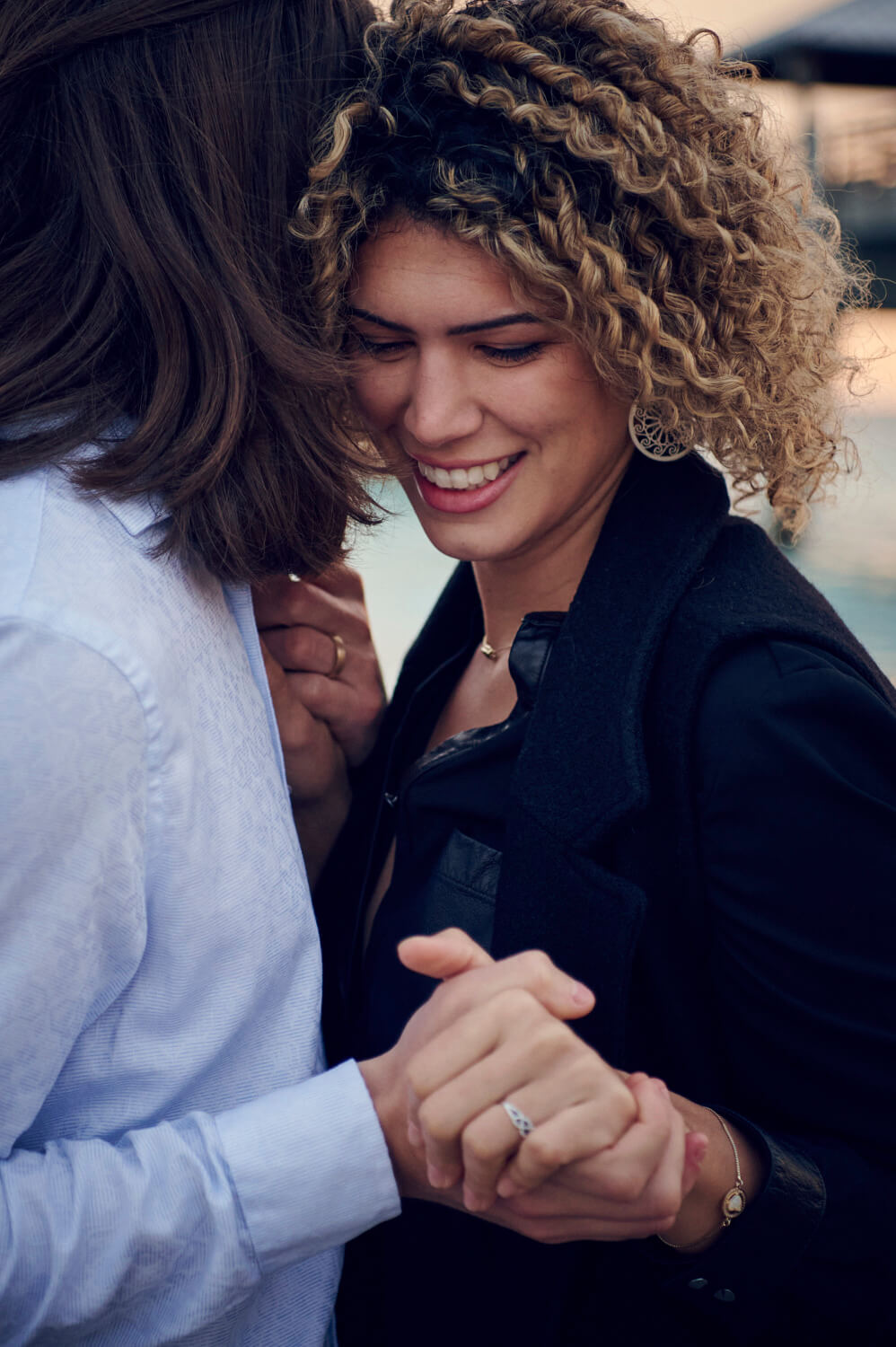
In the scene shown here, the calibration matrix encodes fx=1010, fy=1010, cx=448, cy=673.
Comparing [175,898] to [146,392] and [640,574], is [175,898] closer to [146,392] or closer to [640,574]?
[146,392]

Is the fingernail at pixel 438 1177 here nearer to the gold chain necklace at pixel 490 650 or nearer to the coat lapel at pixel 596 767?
the coat lapel at pixel 596 767

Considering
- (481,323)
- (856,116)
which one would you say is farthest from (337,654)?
(856,116)

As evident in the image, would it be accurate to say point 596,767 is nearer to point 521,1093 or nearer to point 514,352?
point 521,1093

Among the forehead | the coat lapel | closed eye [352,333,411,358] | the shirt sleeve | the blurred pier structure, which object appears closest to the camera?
the shirt sleeve

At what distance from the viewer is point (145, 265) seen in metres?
1.21

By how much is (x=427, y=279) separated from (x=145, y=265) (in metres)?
0.45

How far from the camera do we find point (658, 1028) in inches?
55.7

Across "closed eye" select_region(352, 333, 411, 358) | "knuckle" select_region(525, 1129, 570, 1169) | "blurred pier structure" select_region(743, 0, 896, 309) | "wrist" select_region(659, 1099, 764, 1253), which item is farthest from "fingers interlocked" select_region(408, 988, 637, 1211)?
"blurred pier structure" select_region(743, 0, 896, 309)

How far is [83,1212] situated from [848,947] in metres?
0.92

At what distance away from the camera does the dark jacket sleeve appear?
48.9 inches

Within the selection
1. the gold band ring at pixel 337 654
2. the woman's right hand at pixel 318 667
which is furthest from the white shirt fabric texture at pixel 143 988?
the gold band ring at pixel 337 654

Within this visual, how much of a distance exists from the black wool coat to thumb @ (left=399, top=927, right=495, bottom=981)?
0.28 metres

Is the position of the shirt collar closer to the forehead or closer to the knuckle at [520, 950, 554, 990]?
the forehead

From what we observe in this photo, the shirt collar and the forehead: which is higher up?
the forehead
